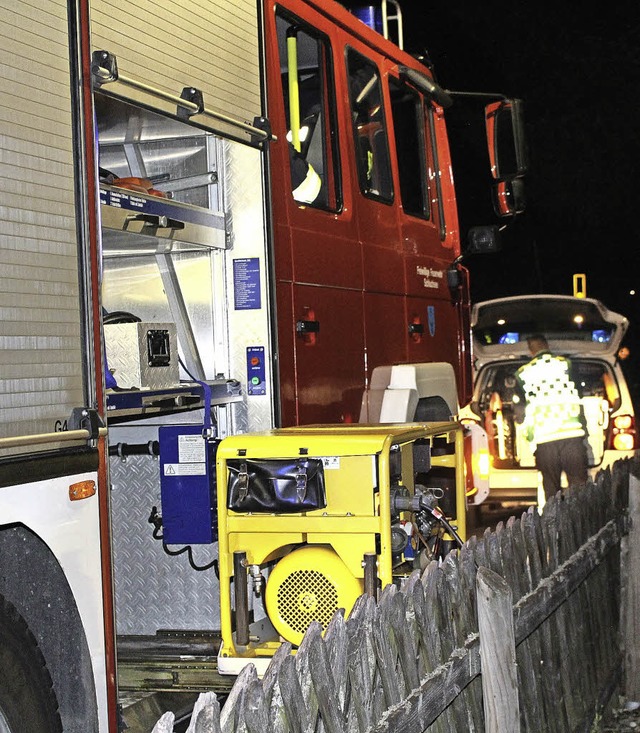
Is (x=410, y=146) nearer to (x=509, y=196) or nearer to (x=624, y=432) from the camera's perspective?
(x=509, y=196)

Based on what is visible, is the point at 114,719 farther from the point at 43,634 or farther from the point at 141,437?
the point at 141,437

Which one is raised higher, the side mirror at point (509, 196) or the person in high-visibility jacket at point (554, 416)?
the side mirror at point (509, 196)

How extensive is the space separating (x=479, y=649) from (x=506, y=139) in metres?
3.92

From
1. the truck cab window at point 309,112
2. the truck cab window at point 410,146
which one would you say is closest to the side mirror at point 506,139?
the truck cab window at point 410,146

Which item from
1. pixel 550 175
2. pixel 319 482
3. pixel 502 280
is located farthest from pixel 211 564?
pixel 502 280

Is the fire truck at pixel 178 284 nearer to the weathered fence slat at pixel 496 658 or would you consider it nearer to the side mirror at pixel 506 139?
the side mirror at pixel 506 139

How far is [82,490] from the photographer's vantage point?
371 cm

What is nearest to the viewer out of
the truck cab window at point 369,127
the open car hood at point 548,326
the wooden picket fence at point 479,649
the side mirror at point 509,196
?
the wooden picket fence at point 479,649

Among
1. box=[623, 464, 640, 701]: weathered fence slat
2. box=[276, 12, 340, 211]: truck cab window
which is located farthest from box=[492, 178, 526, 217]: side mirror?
box=[623, 464, 640, 701]: weathered fence slat

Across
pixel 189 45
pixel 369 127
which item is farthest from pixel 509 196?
pixel 189 45

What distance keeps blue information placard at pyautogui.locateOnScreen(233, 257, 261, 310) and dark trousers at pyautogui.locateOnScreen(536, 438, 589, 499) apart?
20.2 ft

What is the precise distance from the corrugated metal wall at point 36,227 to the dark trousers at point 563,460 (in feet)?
25.8

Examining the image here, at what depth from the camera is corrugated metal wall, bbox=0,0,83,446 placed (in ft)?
11.4

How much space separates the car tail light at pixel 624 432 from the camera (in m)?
11.8
